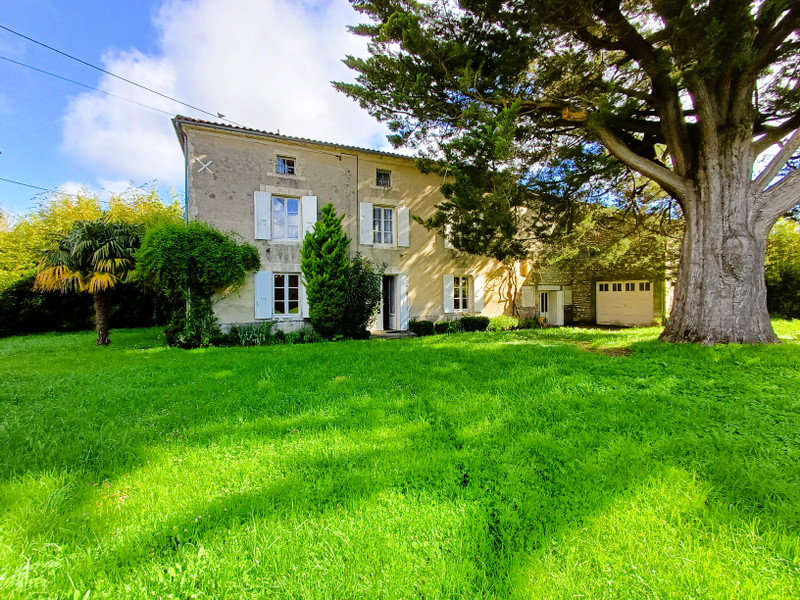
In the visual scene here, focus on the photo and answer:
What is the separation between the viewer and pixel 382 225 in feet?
37.3

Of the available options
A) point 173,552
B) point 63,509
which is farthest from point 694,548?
point 63,509

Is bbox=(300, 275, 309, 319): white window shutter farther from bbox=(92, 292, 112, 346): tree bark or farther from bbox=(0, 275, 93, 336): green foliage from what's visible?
bbox=(0, 275, 93, 336): green foliage

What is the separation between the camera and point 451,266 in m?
12.2

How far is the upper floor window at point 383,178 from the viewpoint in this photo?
11274mm

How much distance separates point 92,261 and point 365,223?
747 centimetres

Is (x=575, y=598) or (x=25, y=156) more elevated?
(x=25, y=156)

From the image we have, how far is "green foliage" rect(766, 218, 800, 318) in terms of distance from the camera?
1191 centimetres

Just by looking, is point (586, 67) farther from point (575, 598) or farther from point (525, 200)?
point (575, 598)

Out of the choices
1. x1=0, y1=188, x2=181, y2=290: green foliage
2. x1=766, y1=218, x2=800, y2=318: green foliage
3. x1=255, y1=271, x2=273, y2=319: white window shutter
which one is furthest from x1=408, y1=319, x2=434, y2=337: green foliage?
x1=766, y1=218, x2=800, y2=318: green foliage

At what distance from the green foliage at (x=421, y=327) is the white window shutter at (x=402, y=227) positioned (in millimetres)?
2735

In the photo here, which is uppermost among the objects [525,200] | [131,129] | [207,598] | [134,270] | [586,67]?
[131,129]

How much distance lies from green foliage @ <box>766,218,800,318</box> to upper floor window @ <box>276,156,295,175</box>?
17002 millimetres

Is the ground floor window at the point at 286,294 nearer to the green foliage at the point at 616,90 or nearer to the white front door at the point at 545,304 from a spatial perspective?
the green foliage at the point at 616,90

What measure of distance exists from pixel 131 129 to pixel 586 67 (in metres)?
15.1
